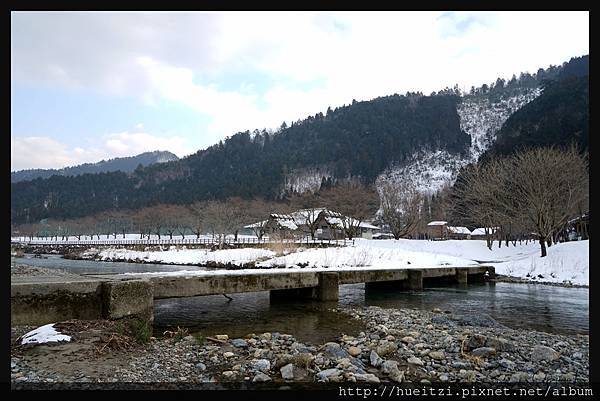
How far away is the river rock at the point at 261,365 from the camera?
685 centimetres

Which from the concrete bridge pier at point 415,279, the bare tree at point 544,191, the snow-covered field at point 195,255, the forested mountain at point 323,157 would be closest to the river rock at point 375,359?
the concrete bridge pier at point 415,279

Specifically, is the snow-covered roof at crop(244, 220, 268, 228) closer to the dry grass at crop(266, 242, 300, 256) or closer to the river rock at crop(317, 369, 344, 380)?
the dry grass at crop(266, 242, 300, 256)

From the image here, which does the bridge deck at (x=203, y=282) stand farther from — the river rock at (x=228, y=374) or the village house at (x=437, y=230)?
the village house at (x=437, y=230)

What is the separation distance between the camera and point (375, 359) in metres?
7.38

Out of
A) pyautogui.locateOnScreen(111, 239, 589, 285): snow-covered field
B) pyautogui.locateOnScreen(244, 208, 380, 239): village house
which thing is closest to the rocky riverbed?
pyautogui.locateOnScreen(111, 239, 589, 285): snow-covered field

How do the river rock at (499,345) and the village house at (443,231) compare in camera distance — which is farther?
the village house at (443,231)

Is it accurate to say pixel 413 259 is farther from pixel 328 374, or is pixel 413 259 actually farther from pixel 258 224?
pixel 258 224

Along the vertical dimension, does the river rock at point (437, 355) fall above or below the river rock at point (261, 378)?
below

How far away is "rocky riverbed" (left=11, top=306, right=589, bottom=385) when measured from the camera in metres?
6.05

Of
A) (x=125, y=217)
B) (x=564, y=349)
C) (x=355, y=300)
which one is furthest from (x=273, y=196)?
(x=564, y=349)

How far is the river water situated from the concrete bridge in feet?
2.59

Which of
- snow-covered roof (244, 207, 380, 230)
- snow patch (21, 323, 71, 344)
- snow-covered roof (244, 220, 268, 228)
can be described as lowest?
snow patch (21, 323, 71, 344)

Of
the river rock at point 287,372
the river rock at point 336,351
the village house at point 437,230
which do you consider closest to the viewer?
the river rock at point 287,372

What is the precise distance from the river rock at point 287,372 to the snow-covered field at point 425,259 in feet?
26.1
